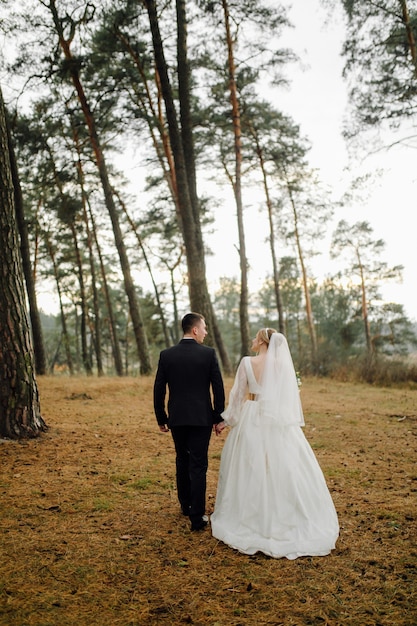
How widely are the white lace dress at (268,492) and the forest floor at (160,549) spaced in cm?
16

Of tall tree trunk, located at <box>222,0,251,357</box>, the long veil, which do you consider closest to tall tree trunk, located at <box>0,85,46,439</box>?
the long veil

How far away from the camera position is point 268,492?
4.13 m

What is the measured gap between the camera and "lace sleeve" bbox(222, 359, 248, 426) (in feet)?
14.9

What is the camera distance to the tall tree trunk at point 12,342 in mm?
6488

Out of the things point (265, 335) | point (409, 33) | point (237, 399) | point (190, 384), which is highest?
point (409, 33)

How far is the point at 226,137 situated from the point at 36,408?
48.0 ft

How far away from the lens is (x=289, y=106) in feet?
58.5

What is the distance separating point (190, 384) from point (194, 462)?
756mm

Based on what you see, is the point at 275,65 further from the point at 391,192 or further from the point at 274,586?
the point at 274,586

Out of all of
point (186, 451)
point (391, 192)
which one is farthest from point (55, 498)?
point (391, 192)

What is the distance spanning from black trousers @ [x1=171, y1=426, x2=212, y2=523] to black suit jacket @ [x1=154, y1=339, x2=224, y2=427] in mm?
130

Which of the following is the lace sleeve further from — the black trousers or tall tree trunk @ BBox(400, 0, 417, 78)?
tall tree trunk @ BBox(400, 0, 417, 78)

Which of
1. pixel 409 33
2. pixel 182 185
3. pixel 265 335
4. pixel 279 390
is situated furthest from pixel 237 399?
pixel 409 33

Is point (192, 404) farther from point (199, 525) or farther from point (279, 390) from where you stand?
point (199, 525)
